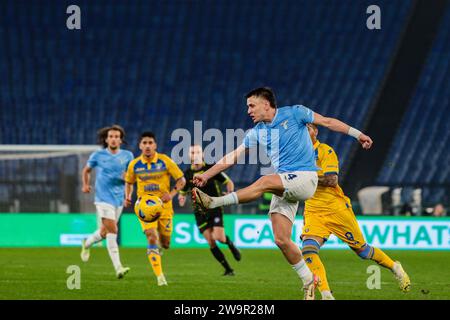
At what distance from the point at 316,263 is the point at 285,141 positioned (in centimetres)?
142

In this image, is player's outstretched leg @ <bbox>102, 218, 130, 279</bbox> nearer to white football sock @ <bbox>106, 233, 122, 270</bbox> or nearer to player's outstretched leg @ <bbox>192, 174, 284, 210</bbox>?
white football sock @ <bbox>106, 233, 122, 270</bbox>

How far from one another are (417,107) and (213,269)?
1496 cm

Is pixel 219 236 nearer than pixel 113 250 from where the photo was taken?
No

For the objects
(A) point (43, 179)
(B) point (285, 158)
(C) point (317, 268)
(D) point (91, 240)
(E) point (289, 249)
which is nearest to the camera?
(B) point (285, 158)

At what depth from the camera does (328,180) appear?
383 inches

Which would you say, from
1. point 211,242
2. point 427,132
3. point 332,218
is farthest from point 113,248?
point 427,132

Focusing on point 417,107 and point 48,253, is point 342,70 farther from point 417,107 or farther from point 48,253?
point 48,253

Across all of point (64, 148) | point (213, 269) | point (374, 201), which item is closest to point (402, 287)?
point (213, 269)

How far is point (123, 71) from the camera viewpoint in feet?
98.0

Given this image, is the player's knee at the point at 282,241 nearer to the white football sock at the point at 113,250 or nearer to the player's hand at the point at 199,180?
the player's hand at the point at 199,180

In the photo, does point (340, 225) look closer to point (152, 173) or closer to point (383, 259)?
point (383, 259)

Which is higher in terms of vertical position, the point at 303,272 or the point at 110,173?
the point at 303,272

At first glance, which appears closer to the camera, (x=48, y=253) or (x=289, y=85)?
(x=48, y=253)

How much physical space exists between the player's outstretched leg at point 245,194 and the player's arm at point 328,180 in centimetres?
154
